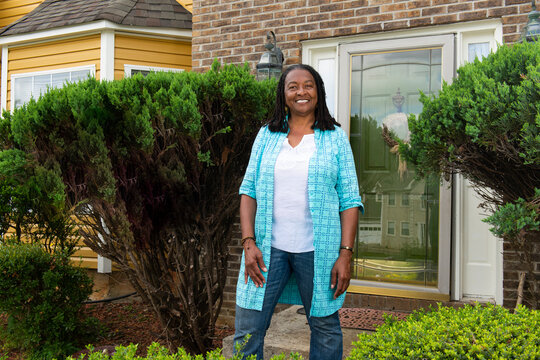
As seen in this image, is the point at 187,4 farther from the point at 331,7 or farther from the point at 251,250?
the point at 251,250

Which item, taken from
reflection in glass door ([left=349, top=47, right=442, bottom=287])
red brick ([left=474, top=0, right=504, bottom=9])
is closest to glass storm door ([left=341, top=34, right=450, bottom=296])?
reflection in glass door ([left=349, top=47, right=442, bottom=287])

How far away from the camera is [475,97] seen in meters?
3.15

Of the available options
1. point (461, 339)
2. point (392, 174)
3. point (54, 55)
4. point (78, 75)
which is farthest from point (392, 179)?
point (54, 55)

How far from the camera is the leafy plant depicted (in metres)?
3.61

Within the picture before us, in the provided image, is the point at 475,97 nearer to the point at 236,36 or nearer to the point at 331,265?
the point at 331,265

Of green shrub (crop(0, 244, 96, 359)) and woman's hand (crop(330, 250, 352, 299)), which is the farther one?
green shrub (crop(0, 244, 96, 359))

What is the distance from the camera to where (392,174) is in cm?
495

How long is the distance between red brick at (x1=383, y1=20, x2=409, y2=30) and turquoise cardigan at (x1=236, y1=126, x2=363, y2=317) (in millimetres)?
2495

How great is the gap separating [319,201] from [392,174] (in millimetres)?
2559

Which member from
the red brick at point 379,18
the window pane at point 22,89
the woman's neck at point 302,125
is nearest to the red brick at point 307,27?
the red brick at point 379,18

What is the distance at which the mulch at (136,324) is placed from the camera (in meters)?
4.50

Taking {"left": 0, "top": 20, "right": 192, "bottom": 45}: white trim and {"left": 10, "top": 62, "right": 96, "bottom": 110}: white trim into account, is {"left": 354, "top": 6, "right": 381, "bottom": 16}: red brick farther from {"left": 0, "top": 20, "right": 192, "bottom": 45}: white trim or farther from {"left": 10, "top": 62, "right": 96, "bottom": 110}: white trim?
{"left": 10, "top": 62, "right": 96, "bottom": 110}: white trim

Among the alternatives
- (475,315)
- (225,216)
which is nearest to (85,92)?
(225,216)

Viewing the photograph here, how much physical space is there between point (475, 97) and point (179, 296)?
2.57 meters
